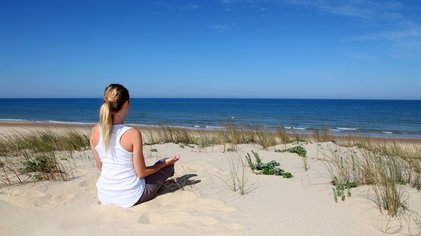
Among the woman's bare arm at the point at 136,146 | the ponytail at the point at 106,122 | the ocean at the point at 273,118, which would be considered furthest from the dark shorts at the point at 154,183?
the ocean at the point at 273,118

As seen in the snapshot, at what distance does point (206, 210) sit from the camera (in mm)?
3715

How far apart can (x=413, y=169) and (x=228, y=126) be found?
5.49 meters

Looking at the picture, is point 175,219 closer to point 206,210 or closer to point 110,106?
point 206,210

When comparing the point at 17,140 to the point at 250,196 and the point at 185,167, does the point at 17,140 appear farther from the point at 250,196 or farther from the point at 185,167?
the point at 250,196

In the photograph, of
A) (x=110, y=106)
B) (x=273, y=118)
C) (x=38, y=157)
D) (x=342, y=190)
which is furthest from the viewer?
(x=273, y=118)

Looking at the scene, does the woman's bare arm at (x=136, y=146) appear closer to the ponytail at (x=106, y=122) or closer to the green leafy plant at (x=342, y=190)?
the ponytail at (x=106, y=122)

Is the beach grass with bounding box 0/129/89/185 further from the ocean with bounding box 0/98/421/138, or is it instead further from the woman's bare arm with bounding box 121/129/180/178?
the woman's bare arm with bounding box 121/129/180/178

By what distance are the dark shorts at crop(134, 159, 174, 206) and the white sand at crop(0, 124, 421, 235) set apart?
9cm

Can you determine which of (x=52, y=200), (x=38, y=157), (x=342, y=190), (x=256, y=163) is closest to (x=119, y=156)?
(x=52, y=200)

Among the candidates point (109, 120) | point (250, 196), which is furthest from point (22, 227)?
point (250, 196)

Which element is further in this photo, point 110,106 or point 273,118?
point 273,118

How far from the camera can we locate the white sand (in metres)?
3.25

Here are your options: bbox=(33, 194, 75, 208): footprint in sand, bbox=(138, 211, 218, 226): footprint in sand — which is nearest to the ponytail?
bbox=(138, 211, 218, 226): footprint in sand

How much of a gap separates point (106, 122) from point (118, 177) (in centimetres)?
66
